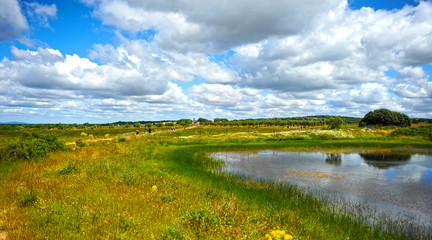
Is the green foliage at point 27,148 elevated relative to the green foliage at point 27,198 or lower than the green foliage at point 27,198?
elevated

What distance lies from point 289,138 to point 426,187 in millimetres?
31958

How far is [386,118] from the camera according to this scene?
9706 centimetres

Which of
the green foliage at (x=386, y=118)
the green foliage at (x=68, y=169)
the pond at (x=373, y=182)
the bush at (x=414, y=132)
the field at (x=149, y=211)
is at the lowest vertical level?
the pond at (x=373, y=182)

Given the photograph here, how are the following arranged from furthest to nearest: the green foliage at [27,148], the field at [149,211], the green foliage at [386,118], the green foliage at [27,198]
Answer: the green foliage at [386,118]
the green foliage at [27,148]
the green foliage at [27,198]
the field at [149,211]

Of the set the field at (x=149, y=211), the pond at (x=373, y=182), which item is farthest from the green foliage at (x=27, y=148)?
the pond at (x=373, y=182)

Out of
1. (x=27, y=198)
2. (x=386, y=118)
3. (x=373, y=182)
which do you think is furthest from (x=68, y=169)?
(x=386, y=118)

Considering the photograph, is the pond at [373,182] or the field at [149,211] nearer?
the field at [149,211]

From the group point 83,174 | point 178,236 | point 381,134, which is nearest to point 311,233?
point 178,236

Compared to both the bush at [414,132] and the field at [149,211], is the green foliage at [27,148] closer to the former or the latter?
the field at [149,211]

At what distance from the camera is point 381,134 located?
5388 centimetres

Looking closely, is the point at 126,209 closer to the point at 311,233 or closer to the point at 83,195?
the point at 83,195

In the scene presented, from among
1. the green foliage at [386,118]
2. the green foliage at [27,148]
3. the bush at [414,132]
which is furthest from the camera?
the green foliage at [386,118]

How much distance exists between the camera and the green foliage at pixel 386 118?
97.3 metres

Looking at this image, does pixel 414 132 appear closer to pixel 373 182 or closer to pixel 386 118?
pixel 373 182
